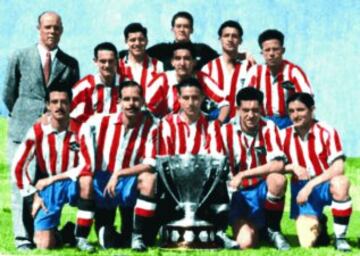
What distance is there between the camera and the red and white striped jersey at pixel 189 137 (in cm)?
774

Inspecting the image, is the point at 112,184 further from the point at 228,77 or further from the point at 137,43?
the point at 228,77

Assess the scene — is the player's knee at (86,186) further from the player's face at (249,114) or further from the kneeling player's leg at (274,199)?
the kneeling player's leg at (274,199)

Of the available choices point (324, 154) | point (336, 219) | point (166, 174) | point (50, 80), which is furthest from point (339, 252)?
point (50, 80)

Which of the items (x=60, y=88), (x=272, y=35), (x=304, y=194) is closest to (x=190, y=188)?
(x=304, y=194)

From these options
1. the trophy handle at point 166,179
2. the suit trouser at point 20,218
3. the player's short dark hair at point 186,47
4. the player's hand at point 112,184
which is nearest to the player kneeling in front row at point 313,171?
the player's short dark hair at point 186,47

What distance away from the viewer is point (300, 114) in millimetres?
7949

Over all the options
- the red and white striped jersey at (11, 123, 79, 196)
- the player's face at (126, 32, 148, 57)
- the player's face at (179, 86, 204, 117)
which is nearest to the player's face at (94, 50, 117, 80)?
the player's face at (126, 32, 148, 57)

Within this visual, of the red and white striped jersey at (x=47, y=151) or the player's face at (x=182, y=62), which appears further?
the player's face at (x=182, y=62)

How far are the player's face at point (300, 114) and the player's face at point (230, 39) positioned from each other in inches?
35.9

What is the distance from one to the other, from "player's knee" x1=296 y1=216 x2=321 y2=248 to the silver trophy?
81 cm

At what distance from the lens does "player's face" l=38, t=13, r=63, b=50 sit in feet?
26.2

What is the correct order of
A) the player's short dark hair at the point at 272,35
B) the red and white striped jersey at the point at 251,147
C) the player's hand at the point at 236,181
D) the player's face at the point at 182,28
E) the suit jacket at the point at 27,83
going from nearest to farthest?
1. the player's hand at the point at 236,181
2. the red and white striped jersey at the point at 251,147
3. the suit jacket at the point at 27,83
4. the player's short dark hair at the point at 272,35
5. the player's face at the point at 182,28

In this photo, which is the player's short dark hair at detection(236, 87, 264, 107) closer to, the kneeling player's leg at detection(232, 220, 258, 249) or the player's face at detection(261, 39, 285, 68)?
the player's face at detection(261, 39, 285, 68)

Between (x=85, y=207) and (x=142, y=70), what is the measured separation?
4.66ft
